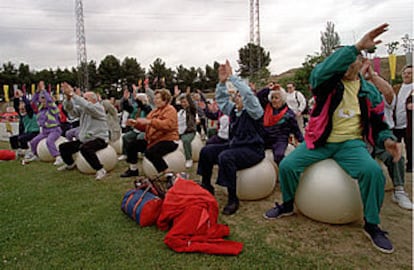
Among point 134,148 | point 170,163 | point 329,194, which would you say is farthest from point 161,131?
point 329,194

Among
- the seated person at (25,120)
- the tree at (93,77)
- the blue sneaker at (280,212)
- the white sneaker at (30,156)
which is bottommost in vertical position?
the blue sneaker at (280,212)

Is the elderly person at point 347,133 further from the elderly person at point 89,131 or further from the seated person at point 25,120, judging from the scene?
the seated person at point 25,120

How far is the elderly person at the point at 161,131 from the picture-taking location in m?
5.52

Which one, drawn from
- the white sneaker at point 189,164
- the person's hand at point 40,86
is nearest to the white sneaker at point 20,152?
the person's hand at point 40,86

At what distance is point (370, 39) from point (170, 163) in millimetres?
3846

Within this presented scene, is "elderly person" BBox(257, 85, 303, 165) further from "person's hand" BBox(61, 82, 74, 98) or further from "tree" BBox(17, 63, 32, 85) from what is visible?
"tree" BBox(17, 63, 32, 85)

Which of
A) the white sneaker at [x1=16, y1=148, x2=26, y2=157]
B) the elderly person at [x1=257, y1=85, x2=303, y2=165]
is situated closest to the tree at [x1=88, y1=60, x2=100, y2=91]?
the white sneaker at [x1=16, y1=148, x2=26, y2=157]

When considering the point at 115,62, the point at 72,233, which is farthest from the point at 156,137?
the point at 115,62

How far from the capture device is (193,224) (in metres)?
3.27

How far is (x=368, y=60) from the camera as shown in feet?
11.7

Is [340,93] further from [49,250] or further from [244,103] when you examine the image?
[49,250]

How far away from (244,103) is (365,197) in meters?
1.93

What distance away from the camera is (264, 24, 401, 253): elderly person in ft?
10.2

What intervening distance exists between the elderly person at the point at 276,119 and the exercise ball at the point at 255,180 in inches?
26.2
